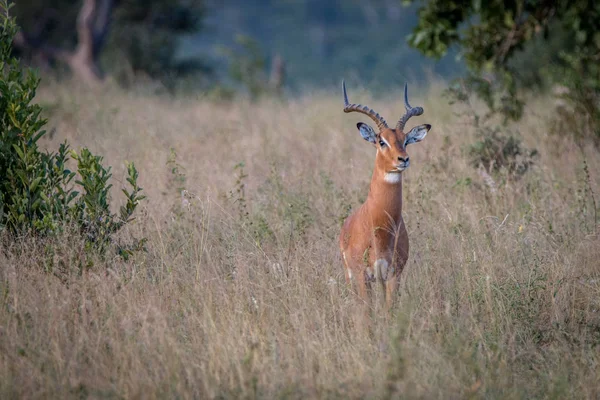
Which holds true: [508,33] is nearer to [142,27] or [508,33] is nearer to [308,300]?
[308,300]

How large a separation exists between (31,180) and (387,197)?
2851mm

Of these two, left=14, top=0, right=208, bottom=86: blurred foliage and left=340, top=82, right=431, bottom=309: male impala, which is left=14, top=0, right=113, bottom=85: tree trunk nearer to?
left=14, top=0, right=208, bottom=86: blurred foliage

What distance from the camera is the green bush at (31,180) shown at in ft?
18.5

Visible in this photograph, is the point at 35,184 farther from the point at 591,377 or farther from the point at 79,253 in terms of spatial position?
the point at 591,377

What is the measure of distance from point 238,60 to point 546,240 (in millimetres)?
12571

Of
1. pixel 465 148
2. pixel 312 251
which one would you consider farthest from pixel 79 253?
pixel 465 148

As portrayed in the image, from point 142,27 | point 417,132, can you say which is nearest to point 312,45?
point 142,27

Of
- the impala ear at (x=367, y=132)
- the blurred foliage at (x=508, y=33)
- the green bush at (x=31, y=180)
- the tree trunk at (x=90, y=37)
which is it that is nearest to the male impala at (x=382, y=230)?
the impala ear at (x=367, y=132)

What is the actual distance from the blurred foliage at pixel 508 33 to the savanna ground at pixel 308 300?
1.19 m

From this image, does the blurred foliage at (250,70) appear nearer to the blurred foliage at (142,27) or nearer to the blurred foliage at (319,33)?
the blurred foliage at (142,27)

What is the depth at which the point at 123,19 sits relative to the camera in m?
24.3

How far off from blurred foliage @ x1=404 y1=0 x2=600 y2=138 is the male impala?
224 centimetres

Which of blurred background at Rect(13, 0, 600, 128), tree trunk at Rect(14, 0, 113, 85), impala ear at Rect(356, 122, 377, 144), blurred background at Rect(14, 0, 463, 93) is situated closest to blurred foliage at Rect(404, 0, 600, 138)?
blurred background at Rect(13, 0, 600, 128)

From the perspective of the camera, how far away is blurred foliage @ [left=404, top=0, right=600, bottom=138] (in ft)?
26.2
